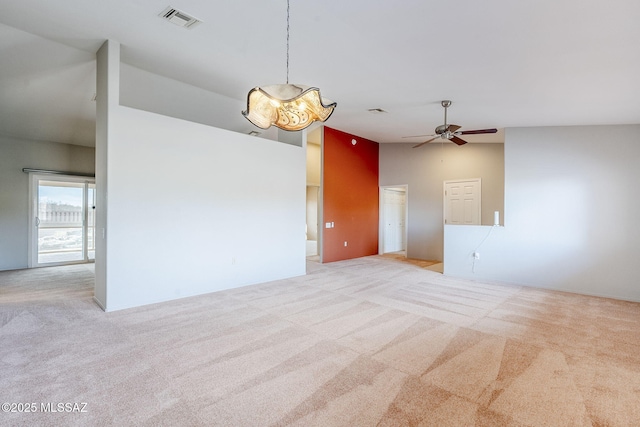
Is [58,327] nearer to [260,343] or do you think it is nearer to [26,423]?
[26,423]

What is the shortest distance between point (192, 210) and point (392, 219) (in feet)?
21.6

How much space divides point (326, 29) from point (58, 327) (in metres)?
4.32

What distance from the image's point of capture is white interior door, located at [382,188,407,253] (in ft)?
30.3

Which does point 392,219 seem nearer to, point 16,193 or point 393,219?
point 393,219

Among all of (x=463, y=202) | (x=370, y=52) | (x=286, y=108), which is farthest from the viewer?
(x=463, y=202)

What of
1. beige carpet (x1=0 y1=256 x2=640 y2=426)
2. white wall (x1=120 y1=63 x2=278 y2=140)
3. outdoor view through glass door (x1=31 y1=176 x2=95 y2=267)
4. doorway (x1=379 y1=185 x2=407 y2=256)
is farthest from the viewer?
doorway (x1=379 y1=185 x2=407 y2=256)

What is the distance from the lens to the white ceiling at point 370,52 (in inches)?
105

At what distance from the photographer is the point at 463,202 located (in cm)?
771

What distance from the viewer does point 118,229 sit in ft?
12.5

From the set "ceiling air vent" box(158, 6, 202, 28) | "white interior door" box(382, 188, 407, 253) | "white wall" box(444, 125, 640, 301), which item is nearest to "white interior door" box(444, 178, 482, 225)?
"white interior door" box(382, 188, 407, 253)

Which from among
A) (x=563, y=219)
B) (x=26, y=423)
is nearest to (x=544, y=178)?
(x=563, y=219)

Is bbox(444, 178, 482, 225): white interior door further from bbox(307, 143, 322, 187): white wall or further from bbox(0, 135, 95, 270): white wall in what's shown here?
bbox(0, 135, 95, 270): white wall

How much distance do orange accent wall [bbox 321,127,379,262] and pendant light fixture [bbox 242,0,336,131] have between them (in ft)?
14.0

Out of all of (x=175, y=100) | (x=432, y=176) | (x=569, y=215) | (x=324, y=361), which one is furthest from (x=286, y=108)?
(x=432, y=176)
